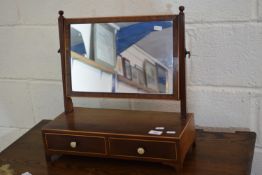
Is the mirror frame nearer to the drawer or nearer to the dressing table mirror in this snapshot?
the dressing table mirror

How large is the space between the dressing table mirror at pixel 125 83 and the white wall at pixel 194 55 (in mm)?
225

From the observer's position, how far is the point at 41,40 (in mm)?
1479

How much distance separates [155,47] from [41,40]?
58 centimetres

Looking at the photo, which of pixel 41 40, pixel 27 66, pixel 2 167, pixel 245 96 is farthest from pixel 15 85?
pixel 245 96

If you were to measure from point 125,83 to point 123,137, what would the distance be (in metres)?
0.16

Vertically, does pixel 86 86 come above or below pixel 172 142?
above

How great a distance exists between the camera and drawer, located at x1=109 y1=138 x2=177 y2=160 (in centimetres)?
99

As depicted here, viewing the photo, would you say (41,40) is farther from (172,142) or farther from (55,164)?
(172,142)

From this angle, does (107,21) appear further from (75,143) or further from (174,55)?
(75,143)

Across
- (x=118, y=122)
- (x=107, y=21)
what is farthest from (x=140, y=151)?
(x=107, y=21)

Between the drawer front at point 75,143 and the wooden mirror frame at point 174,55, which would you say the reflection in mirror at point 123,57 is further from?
the drawer front at point 75,143

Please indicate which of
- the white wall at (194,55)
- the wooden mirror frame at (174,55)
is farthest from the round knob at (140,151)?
the white wall at (194,55)

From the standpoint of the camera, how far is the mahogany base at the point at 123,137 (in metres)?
1.00

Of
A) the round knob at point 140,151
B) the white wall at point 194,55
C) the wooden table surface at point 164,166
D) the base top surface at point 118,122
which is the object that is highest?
the white wall at point 194,55
